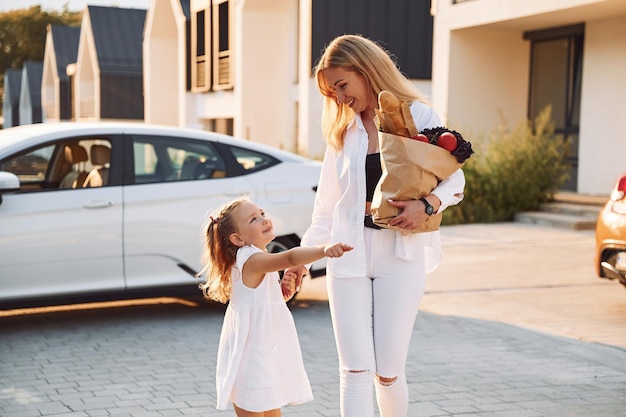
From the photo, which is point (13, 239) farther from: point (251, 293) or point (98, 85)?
point (98, 85)

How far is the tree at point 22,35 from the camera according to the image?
8038 centimetres

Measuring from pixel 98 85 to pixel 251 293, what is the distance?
Answer: 3766 cm

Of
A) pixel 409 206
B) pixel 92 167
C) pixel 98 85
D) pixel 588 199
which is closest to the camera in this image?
pixel 409 206

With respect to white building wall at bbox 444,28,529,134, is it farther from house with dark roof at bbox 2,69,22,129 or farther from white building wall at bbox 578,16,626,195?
house with dark roof at bbox 2,69,22,129

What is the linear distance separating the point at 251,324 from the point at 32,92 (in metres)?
63.4

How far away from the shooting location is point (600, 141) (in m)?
16.8

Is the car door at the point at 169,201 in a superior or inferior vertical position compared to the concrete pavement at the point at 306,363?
superior

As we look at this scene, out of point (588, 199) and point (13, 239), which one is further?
point (588, 199)

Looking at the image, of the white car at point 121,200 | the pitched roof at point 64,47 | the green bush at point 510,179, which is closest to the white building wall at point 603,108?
the green bush at point 510,179

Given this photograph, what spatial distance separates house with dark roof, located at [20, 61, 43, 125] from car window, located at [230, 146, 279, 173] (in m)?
58.1

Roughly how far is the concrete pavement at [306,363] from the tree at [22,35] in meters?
77.5

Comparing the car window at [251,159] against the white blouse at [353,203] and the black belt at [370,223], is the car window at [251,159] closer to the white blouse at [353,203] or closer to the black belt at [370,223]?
the white blouse at [353,203]

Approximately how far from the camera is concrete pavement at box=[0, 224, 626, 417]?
5.24 meters

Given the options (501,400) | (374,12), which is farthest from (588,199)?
(501,400)
